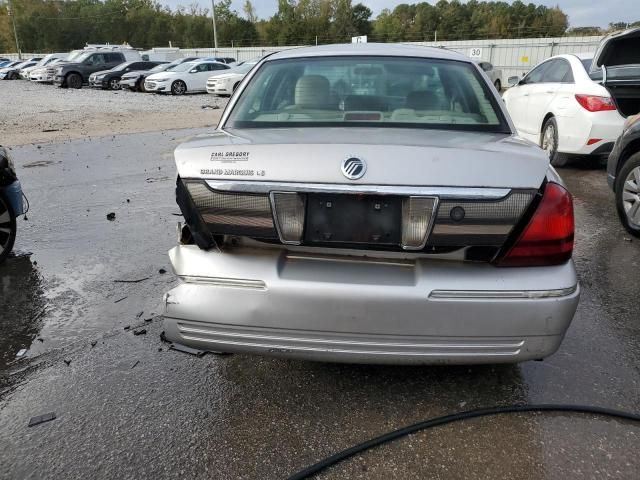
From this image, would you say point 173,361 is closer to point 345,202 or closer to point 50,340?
point 50,340

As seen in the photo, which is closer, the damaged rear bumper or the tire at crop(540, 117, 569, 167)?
the damaged rear bumper

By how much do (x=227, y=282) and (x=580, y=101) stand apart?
6.79m

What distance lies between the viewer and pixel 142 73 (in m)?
28.1

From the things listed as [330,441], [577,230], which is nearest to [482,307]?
[330,441]

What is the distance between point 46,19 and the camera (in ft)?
294

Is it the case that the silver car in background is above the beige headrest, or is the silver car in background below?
below

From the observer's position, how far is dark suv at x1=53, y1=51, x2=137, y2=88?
99.9 feet

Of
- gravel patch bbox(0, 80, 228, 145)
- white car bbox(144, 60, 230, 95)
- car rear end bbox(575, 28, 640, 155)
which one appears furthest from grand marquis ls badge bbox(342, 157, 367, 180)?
white car bbox(144, 60, 230, 95)

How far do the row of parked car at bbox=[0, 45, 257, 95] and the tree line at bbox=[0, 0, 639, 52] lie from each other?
172 feet

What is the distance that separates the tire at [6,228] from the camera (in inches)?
188

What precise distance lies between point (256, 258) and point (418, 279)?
0.70 metres

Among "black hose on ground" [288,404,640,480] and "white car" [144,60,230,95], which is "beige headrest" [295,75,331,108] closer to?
"black hose on ground" [288,404,640,480]

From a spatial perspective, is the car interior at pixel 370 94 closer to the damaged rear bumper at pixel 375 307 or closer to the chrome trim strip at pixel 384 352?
the damaged rear bumper at pixel 375 307

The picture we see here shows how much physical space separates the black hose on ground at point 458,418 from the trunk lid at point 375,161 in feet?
3.64
